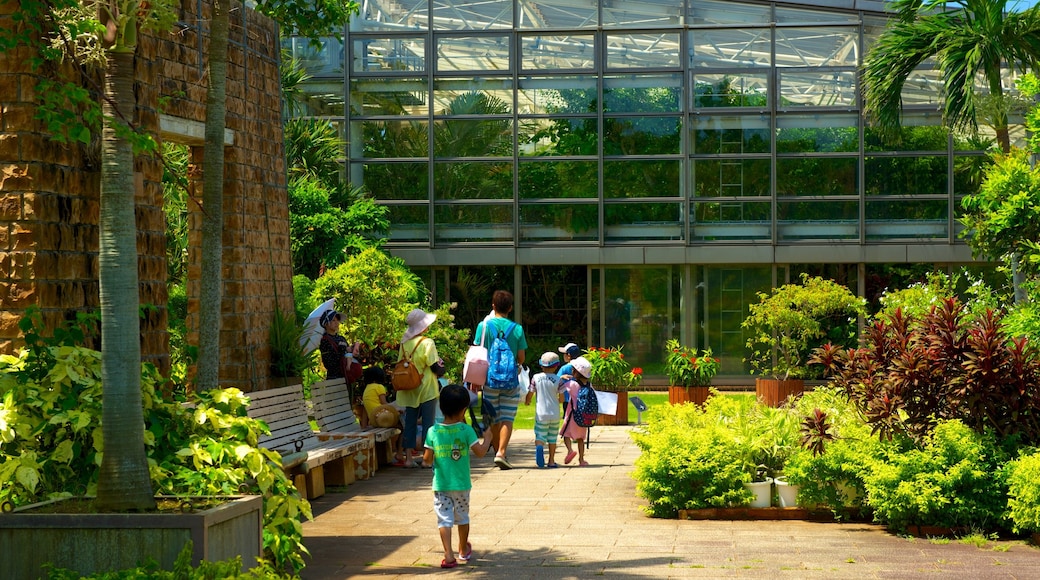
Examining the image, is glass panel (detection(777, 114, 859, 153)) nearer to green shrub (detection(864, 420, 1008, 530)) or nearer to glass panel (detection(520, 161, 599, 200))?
glass panel (detection(520, 161, 599, 200))

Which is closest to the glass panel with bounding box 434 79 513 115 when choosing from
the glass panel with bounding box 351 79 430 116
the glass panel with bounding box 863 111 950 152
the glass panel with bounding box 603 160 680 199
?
the glass panel with bounding box 351 79 430 116

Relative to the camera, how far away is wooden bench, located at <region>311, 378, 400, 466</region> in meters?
12.7

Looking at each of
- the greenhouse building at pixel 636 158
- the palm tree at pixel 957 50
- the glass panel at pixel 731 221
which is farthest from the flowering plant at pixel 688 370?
the glass panel at pixel 731 221

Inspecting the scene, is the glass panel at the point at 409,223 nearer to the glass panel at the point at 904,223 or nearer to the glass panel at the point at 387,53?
the glass panel at the point at 387,53

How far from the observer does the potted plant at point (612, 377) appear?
17.9m

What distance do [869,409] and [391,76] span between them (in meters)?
17.8

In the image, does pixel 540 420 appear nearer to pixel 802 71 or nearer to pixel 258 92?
pixel 258 92

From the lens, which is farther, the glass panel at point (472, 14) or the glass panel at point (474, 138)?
the glass panel at point (472, 14)

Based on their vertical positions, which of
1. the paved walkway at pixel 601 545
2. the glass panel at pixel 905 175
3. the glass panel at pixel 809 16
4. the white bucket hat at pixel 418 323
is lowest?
the paved walkway at pixel 601 545

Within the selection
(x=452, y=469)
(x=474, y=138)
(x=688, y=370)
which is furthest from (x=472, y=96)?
(x=452, y=469)

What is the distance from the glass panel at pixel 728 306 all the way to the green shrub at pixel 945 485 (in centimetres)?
1624

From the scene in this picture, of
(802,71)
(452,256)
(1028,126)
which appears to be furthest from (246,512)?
(802,71)

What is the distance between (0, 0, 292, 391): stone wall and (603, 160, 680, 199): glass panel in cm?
1288

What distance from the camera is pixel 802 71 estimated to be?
24.9 meters
